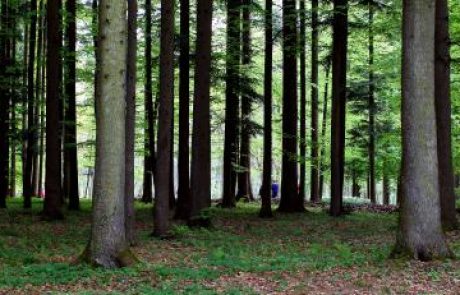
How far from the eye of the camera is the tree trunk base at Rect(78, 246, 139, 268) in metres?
9.60

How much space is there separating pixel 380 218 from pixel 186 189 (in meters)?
6.82

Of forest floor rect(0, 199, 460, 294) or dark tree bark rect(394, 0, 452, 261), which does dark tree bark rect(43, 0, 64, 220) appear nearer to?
forest floor rect(0, 199, 460, 294)

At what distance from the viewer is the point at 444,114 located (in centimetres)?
1424

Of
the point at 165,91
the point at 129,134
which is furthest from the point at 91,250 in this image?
the point at 165,91

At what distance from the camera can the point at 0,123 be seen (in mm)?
21422

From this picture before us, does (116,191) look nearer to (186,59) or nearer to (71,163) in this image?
(186,59)

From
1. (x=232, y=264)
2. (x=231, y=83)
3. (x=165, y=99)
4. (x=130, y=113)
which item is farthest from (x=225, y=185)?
(x=232, y=264)

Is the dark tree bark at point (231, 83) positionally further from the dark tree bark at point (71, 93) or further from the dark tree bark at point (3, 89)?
the dark tree bark at point (3, 89)

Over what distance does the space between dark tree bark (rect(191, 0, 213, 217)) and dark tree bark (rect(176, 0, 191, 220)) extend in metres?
1.29

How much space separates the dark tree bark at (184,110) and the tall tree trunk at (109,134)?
24.8 feet

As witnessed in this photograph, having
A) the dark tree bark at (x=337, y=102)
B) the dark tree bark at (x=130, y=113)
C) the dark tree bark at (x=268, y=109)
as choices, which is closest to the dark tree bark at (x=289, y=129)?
the dark tree bark at (x=268, y=109)

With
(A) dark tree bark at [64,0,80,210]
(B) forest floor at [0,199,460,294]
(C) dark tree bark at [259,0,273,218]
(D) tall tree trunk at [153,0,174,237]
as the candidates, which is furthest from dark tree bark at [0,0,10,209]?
(C) dark tree bark at [259,0,273,218]

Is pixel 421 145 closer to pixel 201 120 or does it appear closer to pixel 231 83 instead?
pixel 201 120

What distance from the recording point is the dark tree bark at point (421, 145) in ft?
32.2
